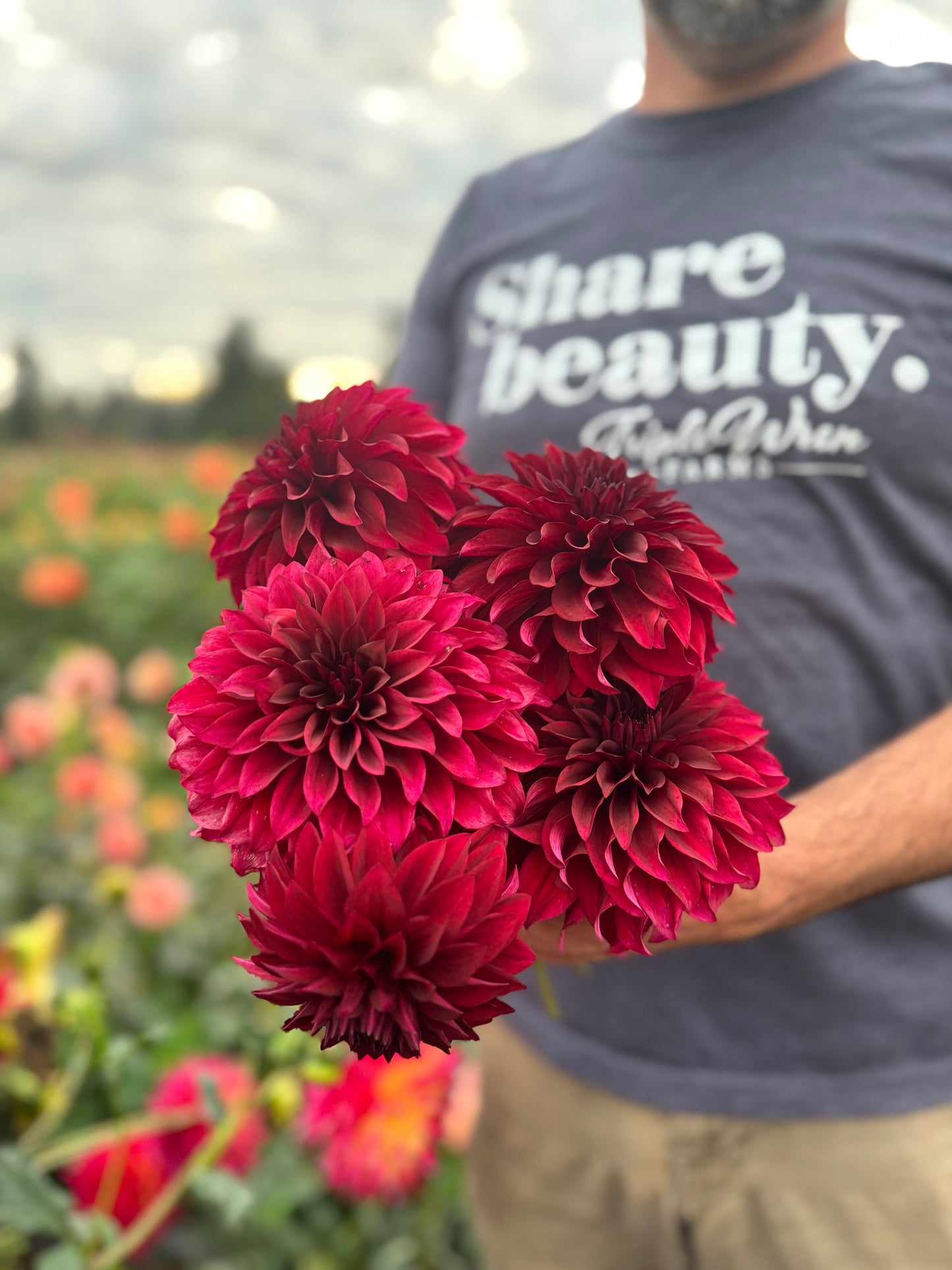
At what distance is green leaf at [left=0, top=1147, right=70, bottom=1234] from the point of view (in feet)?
2.32

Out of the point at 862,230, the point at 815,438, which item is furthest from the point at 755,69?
the point at 815,438

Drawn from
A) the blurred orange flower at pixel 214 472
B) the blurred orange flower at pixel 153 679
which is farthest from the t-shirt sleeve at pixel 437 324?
the blurred orange flower at pixel 214 472

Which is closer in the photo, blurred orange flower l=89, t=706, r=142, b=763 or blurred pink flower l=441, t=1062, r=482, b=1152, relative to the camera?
blurred pink flower l=441, t=1062, r=482, b=1152

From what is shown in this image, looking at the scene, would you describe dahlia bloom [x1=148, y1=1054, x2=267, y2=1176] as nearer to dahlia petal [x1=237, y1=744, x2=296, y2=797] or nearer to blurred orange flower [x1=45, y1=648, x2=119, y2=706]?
dahlia petal [x1=237, y1=744, x2=296, y2=797]

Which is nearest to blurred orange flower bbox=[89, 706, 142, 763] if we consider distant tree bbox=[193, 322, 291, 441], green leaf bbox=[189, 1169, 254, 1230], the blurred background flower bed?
the blurred background flower bed

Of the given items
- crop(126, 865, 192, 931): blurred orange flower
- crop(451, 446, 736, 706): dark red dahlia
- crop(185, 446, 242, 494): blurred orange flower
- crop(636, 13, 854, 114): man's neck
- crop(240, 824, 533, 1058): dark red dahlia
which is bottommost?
crop(126, 865, 192, 931): blurred orange flower

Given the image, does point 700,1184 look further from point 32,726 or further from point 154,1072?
point 32,726

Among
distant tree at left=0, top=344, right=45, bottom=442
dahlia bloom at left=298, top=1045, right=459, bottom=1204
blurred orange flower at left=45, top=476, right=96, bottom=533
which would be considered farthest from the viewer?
distant tree at left=0, top=344, right=45, bottom=442

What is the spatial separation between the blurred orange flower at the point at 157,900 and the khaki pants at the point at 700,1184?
2.03 feet

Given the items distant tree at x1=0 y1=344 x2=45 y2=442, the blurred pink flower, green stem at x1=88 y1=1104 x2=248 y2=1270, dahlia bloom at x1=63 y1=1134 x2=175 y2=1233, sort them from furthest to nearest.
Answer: distant tree at x1=0 y1=344 x2=45 y2=442 < the blurred pink flower < dahlia bloom at x1=63 y1=1134 x2=175 y2=1233 < green stem at x1=88 y1=1104 x2=248 y2=1270

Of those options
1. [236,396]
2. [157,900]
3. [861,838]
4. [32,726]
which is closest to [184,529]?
[32,726]

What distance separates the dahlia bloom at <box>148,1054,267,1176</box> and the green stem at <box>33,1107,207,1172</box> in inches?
0.5

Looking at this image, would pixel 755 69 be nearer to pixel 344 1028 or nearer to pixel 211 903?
pixel 344 1028

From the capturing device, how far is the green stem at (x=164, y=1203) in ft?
2.66
